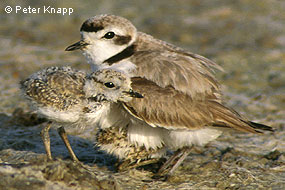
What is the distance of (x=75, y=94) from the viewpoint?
3559mm

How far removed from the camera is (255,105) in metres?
5.44

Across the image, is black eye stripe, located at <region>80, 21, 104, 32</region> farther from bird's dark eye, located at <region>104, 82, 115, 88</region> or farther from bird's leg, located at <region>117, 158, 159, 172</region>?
bird's leg, located at <region>117, 158, 159, 172</region>

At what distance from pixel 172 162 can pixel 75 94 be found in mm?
1046

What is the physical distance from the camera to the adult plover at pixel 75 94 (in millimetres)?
3477

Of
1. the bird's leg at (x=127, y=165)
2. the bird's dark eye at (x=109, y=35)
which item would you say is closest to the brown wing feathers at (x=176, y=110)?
the bird's leg at (x=127, y=165)

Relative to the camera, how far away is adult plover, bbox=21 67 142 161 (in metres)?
3.48

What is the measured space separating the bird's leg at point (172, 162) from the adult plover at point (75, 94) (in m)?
0.65

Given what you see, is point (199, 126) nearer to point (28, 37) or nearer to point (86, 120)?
point (86, 120)

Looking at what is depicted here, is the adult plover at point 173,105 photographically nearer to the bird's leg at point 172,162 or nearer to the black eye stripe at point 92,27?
the bird's leg at point 172,162

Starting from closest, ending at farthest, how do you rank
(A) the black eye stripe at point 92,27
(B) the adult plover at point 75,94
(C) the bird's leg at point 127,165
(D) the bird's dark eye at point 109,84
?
(B) the adult plover at point 75,94
(D) the bird's dark eye at point 109,84
(C) the bird's leg at point 127,165
(A) the black eye stripe at point 92,27

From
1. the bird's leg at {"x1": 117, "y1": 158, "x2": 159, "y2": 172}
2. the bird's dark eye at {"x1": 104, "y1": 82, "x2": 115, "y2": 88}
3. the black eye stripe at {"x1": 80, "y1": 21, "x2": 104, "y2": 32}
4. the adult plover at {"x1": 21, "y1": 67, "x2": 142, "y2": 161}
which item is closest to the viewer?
the adult plover at {"x1": 21, "y1": 67, "x2": 142, "y2": 161}

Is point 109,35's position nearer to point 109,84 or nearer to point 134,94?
point 109,84

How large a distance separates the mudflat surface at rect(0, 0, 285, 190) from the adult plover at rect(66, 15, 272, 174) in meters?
0.33

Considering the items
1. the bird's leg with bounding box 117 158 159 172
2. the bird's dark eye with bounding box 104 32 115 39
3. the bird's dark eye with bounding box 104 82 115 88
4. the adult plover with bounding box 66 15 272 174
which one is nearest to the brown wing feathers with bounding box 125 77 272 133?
the adult plover with bounding box 66 15 272 174
